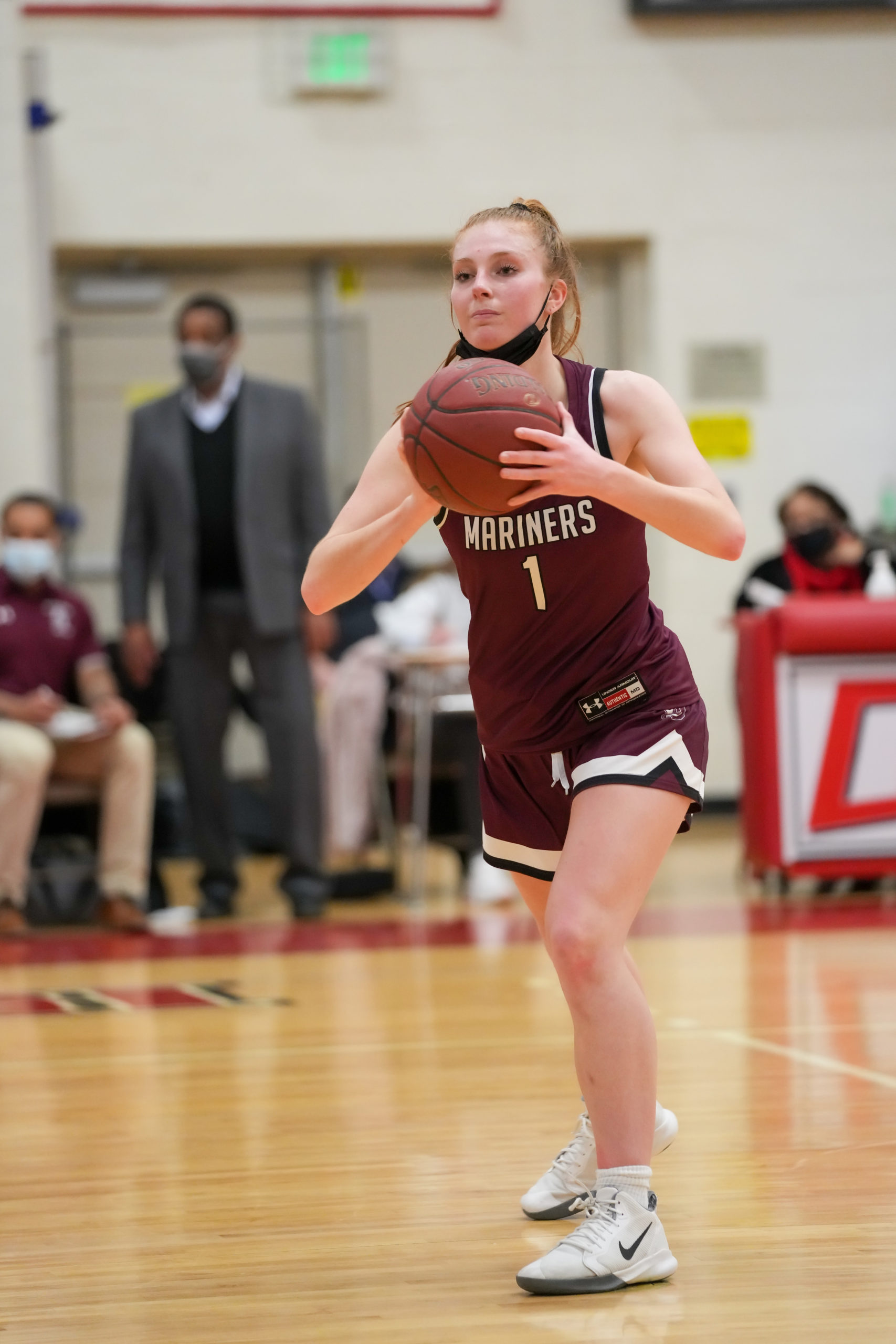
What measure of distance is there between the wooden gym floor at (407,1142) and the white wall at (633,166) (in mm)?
4607

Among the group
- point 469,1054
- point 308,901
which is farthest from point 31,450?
point 469,1054

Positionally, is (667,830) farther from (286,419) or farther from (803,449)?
(803,449)

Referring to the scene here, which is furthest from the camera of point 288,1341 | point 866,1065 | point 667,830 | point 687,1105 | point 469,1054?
point 469,1054

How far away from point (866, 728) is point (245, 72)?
16.3 feet

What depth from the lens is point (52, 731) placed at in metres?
5.75

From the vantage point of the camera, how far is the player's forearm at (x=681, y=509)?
1889 millimetres

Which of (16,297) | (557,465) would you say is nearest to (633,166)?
(16,297)

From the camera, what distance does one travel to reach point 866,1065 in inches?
125

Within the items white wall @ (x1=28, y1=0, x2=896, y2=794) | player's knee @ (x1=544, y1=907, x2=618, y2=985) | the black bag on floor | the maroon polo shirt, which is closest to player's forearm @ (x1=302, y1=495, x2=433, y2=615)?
player's knee @ (x1=544, y1=907, x2=618, y2=985)

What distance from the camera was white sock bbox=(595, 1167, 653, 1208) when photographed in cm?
197

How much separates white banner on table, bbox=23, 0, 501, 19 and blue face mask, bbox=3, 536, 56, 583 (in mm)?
3820

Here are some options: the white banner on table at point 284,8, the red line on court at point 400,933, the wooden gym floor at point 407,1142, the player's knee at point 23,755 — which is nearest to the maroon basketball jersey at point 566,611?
the wooden gym floor at point 407,1142

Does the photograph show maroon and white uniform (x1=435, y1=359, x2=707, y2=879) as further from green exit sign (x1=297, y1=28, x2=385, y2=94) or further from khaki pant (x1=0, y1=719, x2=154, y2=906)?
green exit sign (x1=297, y1=28, x2=385, y2=94)

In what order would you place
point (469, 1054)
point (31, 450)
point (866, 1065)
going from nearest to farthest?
point (866, 1065), point (469, 1054), point (31, 450)
